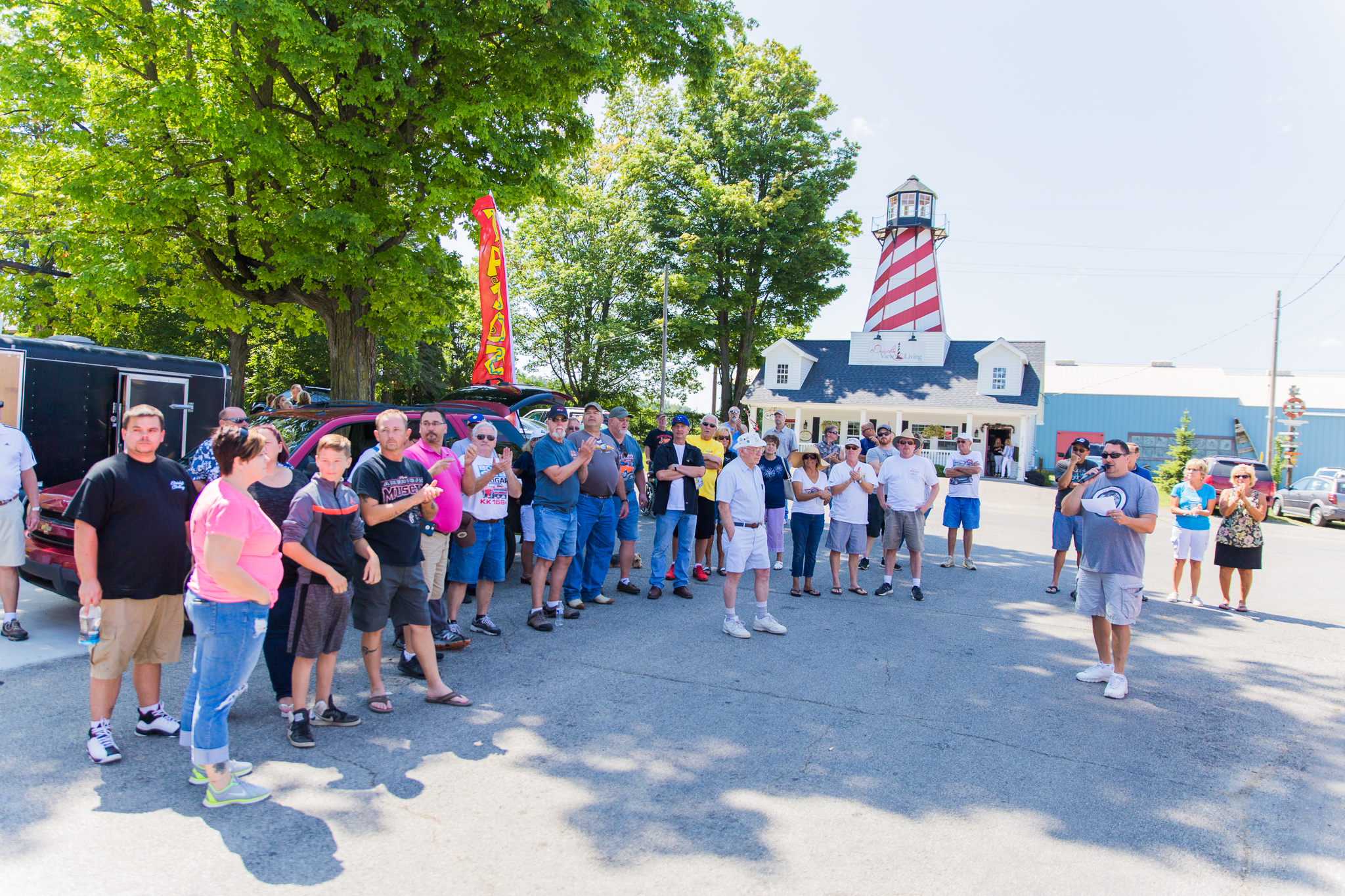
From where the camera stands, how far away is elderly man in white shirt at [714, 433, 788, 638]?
636 cm

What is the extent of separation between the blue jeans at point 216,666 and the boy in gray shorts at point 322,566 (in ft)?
1.66

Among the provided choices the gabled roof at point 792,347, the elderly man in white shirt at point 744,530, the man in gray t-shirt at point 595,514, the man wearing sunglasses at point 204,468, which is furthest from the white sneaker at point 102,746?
the gabled roof at point 792,347

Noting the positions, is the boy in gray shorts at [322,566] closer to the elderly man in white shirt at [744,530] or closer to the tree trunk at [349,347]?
the elderly man in white shirt at [744,530]

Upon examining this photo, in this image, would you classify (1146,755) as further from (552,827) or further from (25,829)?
(25,829)

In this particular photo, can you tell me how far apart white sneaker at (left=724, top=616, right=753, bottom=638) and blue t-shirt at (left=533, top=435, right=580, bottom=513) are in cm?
A: 164

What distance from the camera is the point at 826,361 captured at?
1478 inches

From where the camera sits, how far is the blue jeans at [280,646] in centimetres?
429

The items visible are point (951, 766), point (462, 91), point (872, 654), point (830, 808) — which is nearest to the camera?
point (830, 808)

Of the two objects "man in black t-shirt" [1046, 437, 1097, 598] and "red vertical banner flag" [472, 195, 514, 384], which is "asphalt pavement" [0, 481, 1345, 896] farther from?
"red vertical banner flag" [472, 195, 514, 384]

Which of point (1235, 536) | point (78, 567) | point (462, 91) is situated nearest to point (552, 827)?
point (78, 567)

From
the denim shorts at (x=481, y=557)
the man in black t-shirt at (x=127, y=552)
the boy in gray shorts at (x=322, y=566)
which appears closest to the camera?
the man in black t-shirt at (x=127, y=552)

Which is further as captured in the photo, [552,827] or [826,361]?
[826,361]

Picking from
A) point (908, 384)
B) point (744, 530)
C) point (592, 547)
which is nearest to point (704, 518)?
point (592, 547)

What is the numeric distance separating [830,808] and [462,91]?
37.5 feet
